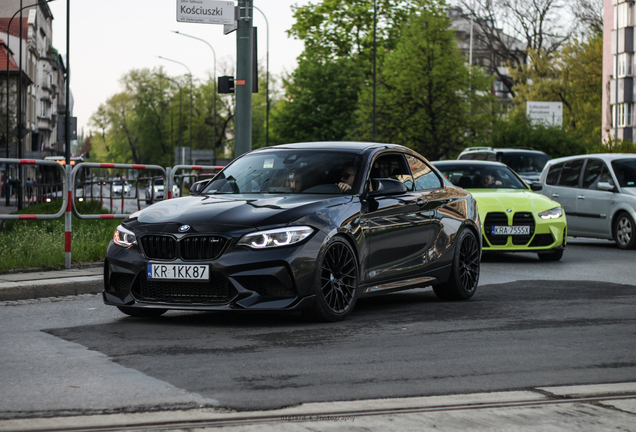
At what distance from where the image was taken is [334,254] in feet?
24.2

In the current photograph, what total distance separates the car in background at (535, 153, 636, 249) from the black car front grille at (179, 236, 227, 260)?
10416 mm

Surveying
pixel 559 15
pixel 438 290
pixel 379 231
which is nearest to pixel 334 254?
pixel 379 231

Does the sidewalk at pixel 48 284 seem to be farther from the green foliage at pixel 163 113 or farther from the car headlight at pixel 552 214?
the green foliage at pixel 163 113

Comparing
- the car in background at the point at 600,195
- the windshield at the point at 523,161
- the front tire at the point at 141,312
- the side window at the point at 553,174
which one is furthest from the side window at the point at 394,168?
the windshield at the point at 523,161

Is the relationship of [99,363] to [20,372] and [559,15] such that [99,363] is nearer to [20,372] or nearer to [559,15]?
[20,372]

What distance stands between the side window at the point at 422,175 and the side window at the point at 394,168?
0.31 feet

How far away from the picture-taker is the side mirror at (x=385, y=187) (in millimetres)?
Answer: 7977

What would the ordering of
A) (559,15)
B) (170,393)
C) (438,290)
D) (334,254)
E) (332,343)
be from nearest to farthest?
(170,393), (332,343), (334,254), (438,290), (559,15)

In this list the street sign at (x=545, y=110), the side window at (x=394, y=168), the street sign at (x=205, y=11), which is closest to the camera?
the side window at (x=394, y=168)

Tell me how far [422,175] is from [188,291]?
2.94 m

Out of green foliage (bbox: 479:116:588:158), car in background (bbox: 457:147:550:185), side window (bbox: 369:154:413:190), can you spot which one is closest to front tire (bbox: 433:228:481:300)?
side window (bbox: 369:154:413:190)

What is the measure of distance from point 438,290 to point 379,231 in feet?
4.96

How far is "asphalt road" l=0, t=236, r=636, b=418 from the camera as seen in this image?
5.00 metres

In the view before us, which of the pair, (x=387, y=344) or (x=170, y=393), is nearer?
(x=170, y=393)
